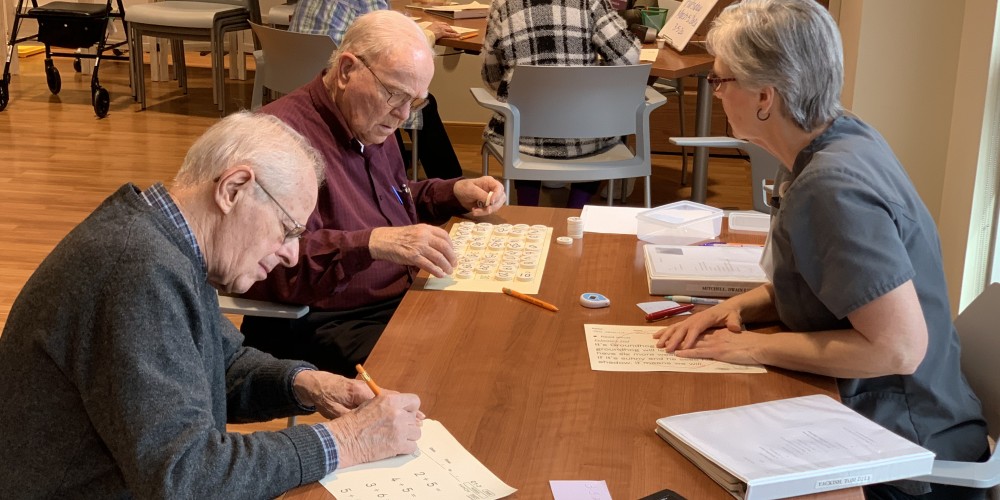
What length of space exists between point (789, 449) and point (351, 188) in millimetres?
1244

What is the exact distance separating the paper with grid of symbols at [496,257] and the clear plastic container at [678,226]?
233 mm

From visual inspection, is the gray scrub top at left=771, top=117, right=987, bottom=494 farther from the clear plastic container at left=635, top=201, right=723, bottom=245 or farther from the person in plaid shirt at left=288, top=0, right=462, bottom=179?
the person in plaid shirt at left=288, top=0, right=462, bottom=179

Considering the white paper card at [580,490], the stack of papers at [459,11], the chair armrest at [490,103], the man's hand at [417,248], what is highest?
the stack of papers at [459,11]

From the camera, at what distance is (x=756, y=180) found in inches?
112

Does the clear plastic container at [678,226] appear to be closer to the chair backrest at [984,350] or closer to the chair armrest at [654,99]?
the chair backrest at [984,350]

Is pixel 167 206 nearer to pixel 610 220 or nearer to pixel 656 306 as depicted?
pixel 656 306

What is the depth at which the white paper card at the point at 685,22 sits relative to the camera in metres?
4.01

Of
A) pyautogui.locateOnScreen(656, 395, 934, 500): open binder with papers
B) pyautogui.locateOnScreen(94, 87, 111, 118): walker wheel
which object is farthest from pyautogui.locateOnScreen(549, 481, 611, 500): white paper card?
pyautogui.locateOnScreen(94, 87, 111, 118): walker wheel

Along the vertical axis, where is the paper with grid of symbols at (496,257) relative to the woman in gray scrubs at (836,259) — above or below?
below

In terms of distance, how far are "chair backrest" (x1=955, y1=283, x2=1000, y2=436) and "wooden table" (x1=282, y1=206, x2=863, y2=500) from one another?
41cm

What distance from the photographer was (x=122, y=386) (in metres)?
1.06

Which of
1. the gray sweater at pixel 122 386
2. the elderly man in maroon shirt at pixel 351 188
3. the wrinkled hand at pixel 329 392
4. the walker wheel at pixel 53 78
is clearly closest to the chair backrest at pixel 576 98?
the elderly man in maroon shirt at pixel 351 188

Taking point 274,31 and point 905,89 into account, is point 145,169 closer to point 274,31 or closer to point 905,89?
point 274,31

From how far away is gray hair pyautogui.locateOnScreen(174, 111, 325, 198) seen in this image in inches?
47.3
